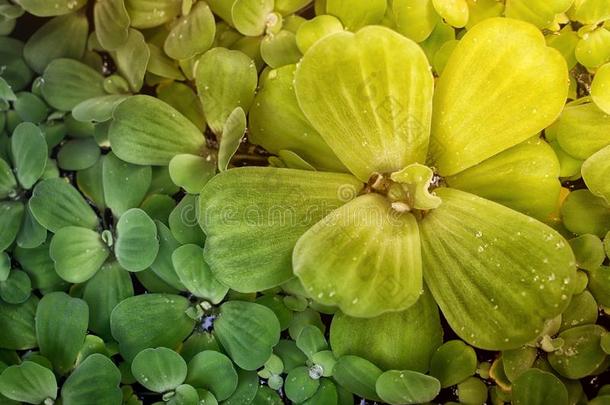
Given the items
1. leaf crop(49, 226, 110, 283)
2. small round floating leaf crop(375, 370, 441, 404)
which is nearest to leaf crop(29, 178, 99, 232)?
leaf crop(49, 226, 110, 283)

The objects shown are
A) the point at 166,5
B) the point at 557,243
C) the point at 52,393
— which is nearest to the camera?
the point at 557,243

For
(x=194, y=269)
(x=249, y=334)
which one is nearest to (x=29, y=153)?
(x=194, y=269)

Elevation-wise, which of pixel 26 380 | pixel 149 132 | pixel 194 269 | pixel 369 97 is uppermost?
pixel 369 97

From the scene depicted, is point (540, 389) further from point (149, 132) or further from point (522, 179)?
point (149, 132)

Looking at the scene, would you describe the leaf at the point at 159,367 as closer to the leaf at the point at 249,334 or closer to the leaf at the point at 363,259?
the leaf at the point at 249,334

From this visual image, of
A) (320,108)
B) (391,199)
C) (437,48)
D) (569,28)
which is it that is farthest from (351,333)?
(569,28)

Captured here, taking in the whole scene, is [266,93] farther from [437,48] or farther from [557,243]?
[557,243]

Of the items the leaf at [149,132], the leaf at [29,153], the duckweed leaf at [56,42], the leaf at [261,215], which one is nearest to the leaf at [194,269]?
the leaf at [261,215]
